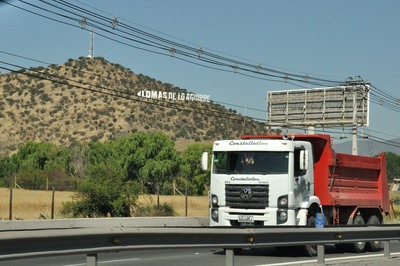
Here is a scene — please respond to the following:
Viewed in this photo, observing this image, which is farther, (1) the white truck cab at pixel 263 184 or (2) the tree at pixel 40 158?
(2) the tree at pixel 40 158

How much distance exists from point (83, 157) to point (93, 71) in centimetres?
3843

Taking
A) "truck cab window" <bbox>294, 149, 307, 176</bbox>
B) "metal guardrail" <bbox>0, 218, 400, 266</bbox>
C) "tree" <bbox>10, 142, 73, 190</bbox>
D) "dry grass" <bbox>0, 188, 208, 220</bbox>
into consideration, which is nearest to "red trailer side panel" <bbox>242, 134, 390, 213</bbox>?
"truck cab window" <bbox>294, 149, 307, 176</bbox>

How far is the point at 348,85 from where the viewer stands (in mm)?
59875

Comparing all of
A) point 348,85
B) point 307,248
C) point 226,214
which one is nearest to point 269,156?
point 226,214

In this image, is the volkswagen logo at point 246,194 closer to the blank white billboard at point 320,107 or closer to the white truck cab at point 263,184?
the white truck cab at point 263,184

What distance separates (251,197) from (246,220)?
0.59 m

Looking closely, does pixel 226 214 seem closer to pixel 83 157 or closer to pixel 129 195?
pixel 129 195

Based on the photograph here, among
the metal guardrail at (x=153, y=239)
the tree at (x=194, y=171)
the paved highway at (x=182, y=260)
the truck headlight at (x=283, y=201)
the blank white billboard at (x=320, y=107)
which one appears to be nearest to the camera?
the metal guardrail at (x=153, y=239)

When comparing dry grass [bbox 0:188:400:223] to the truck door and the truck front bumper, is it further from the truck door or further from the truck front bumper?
the truck front bumper

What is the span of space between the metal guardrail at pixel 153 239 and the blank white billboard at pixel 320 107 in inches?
1826

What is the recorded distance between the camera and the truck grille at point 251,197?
18.8 meters

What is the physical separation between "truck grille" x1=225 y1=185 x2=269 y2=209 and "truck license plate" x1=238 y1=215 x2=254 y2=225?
251 millimetres

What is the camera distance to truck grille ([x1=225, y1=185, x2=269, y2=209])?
61.8 ft

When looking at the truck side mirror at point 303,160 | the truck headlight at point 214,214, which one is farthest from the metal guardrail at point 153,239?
the truck headlight at point 214,214
